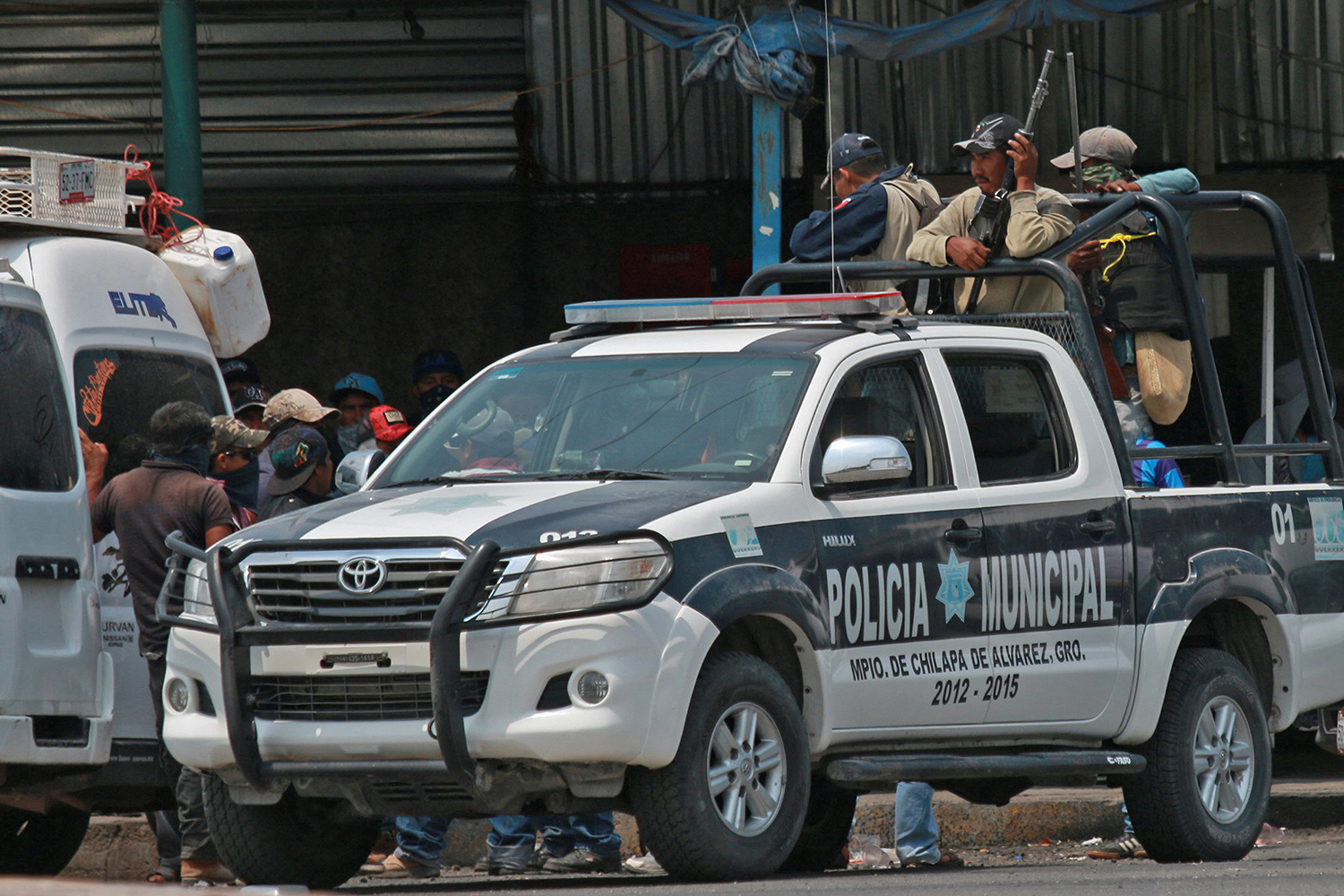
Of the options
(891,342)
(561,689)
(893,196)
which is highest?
(893,196)

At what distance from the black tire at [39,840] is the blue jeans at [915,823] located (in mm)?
3407

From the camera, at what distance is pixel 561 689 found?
5.67 m

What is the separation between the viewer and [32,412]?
7.18 metres

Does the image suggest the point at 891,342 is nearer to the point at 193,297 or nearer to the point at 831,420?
the point at 831,420

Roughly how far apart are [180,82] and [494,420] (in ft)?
16.5

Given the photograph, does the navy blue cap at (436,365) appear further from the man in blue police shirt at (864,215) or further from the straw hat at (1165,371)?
the straw hat at (1165,371)

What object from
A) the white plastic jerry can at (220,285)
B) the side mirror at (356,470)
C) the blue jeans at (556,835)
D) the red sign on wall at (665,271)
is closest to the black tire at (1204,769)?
the blue jeans at (556,835)

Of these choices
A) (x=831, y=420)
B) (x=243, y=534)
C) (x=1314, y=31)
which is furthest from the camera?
(x=1314, y=31)

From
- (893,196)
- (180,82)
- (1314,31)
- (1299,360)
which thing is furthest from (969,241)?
(1314,31)

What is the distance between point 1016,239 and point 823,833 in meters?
2.46

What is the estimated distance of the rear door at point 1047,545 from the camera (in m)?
6.90

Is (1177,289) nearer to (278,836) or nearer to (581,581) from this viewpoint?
(581,581)

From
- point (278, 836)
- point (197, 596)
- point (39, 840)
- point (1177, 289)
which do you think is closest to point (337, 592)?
point (197, 596)

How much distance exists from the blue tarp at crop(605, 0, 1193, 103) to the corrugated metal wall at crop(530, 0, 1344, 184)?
6.96 feet
